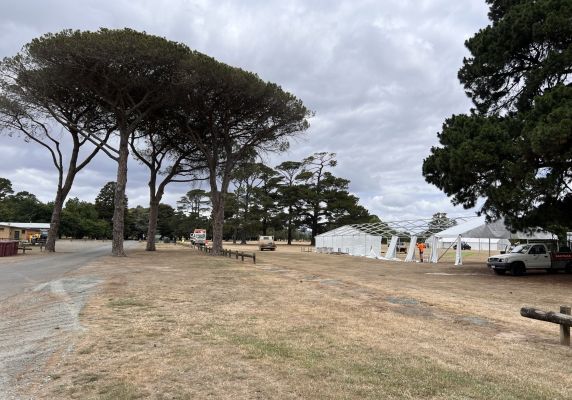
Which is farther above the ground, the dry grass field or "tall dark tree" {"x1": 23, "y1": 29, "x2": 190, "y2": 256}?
"tall dark tree" {"x1": 23, "y1": 29, "x2": 190, "y2": 256}

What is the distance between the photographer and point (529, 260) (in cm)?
2325

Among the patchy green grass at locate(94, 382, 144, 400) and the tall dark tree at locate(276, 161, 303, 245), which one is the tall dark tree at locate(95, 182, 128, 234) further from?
the patchy green grass at locate(94, 382, 144, 400)

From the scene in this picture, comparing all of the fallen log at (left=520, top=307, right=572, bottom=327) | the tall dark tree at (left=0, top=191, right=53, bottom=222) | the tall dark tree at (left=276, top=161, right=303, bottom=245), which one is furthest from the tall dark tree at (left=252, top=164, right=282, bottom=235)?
the fallen log at (left=520, top=307, right=572, bottom=327)

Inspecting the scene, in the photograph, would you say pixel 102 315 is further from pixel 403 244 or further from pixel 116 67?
pixel 403 244

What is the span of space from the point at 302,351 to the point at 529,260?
68.9 feet

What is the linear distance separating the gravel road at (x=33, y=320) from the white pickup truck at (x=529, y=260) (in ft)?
60.9

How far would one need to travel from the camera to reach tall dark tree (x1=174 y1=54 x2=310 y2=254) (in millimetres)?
28750

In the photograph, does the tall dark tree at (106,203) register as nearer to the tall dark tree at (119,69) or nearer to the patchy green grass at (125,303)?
the tall dark tree at (119,69)

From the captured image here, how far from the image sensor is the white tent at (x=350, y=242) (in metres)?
41.8

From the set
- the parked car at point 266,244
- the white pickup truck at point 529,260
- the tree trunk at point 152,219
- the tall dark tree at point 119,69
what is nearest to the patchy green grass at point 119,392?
the white pickup truck at point 529,260

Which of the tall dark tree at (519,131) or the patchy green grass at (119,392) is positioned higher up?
the tall dark tree at (519,131)

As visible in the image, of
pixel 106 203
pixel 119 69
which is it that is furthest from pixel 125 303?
pixel 106 203

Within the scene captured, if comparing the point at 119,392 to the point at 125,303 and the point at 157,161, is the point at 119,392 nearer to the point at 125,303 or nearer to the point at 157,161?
the point at 125,303

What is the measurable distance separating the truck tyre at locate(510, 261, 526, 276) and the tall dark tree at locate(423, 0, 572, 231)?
111 inches
